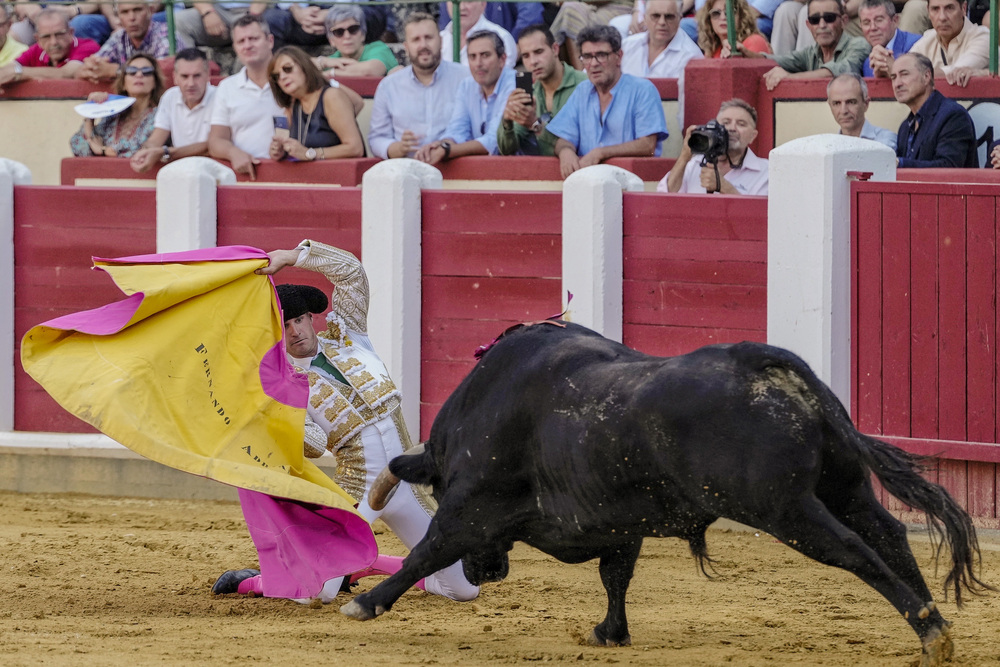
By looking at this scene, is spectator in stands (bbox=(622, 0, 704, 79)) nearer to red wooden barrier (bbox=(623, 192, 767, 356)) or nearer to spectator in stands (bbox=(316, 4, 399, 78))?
spectator in stands (bbox=(316, 4, 399, 78))

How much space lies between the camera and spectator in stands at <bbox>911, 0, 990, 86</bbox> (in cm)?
701

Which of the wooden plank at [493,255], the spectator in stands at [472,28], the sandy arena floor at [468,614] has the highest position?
the spectator in stands at [472,28]

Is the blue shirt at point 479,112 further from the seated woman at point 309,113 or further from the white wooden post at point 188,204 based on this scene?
the white wooden post at point 188,204

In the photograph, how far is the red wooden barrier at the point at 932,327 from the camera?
5.87 metres

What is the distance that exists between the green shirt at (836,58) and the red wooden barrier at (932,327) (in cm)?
152

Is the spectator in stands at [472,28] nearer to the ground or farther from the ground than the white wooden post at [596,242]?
farther from the ground

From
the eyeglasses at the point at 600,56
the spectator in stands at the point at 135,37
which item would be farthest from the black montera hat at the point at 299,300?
the spectator in stands at the point at 135,37

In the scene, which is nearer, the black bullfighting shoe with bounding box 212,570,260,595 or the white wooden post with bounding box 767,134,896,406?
the black bullfighting shoe with bounding box 212,570,260,595

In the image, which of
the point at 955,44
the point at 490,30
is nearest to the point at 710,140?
the point at 955,44

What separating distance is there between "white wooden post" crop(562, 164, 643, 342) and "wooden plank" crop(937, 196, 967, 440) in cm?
136

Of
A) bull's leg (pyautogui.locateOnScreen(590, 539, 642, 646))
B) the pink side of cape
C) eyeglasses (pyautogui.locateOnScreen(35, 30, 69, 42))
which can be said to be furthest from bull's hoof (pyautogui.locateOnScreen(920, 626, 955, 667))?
eyeglasses (pyautogui.locateOnScreen(35, 30, 69, 42))

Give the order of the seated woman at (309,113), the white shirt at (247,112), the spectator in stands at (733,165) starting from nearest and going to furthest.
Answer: the spectator in stands at (733,165) → the seated woman at (309,113) → the white shirt at (247,112)

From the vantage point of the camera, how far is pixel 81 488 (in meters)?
7.64

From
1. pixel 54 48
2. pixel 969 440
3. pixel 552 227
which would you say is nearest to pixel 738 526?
pixel 969 440
